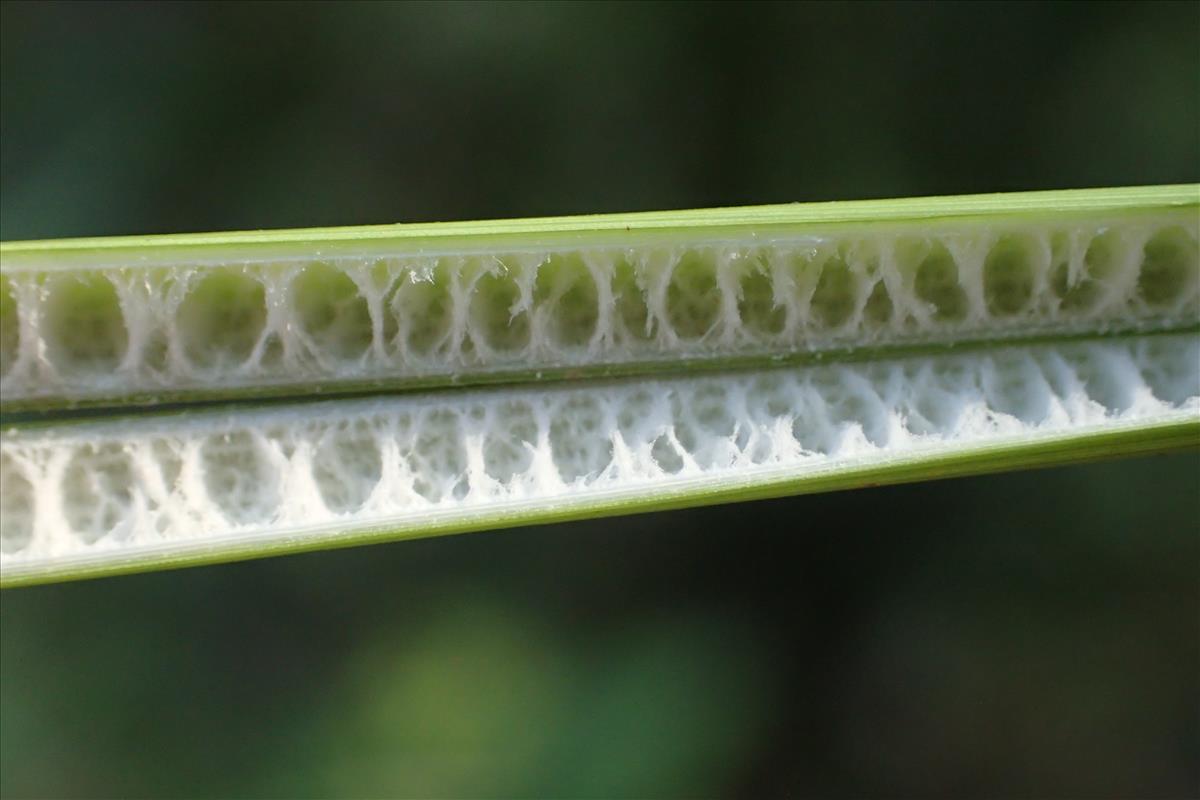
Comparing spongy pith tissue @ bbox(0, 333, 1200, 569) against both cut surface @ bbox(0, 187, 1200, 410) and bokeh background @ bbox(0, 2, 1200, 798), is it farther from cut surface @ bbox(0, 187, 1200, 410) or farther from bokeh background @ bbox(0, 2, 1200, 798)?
bokeh background @ bbox(0, 2, 1200, 798)

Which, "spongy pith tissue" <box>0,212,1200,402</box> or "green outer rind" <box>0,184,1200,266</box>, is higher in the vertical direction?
"green outer rind" <box>0,184,1200,266</box>

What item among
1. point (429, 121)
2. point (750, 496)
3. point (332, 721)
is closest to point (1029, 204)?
point (750, 496)

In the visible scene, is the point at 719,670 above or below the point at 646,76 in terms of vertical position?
below

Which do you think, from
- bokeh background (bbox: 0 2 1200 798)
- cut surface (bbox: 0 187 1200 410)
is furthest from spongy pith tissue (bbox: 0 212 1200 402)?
bokeh background (bbox: 0 2 1200 798)

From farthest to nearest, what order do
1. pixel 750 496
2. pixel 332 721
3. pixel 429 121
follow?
pixel 429 121, pixel 332 721, pixel 750 496

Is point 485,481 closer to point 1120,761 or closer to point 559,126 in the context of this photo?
→ point 559,126

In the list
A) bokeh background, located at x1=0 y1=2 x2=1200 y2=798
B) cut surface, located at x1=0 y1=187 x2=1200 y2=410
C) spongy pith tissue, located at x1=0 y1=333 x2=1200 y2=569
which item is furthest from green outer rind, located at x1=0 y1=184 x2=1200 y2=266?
bokeh background, located at x1=0 y1=2 x2=1200 y2=798

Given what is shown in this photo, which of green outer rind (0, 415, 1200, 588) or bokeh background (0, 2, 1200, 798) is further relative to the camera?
bokeh background (0, 2, 1200, 798)
